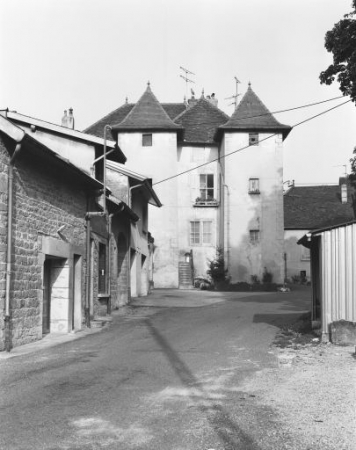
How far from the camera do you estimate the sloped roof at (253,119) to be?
34.6m

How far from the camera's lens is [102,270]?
1728 cm

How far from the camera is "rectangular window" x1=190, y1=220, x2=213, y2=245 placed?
36875 millimetres

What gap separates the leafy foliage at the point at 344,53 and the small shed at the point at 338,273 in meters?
4.66

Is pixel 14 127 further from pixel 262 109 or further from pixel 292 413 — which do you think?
pixel 262 109

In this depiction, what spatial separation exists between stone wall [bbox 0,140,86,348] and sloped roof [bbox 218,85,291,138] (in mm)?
23273

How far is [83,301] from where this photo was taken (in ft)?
47.3

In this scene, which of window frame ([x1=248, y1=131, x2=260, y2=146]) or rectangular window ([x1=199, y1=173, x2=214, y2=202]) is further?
rectangular window ([x1=199, y1=173, x2=214, y2=202])

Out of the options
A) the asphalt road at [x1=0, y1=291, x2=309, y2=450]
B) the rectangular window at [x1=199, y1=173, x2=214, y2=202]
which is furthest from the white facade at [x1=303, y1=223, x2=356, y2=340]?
the rectangular window at [x1=199, y1=173, x2=214, y2=202]

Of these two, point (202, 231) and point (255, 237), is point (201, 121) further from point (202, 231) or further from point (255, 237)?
point (255, 237)

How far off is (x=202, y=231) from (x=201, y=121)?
8.00 m

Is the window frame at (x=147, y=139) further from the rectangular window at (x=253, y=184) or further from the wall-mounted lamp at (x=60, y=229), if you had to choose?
the wall-mounted lamp at (x=60, y=229)

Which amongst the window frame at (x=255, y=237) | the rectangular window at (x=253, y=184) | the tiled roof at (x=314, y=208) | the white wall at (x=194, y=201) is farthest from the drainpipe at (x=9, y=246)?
the tiled roof at (x=314, y=208)

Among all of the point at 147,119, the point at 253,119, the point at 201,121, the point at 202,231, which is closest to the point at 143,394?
the point at 147,119

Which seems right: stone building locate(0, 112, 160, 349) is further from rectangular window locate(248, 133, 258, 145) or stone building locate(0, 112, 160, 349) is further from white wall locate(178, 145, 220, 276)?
white wall locate(178, 145, 220, 276)
